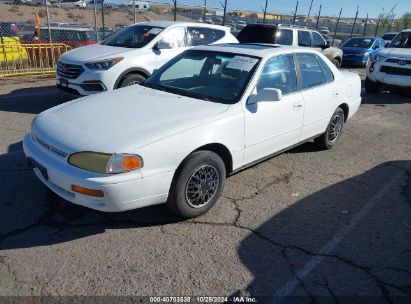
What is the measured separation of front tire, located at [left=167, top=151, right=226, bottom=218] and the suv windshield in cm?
851

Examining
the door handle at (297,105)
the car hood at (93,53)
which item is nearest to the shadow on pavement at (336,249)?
the door handle at (297,105)

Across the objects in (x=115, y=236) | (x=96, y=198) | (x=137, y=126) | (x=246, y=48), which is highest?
(x=246, y=48)

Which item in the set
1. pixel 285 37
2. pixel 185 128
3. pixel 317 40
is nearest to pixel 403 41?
pixel 317 40

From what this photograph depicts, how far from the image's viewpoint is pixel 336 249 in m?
3.42

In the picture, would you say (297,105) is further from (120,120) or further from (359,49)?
(359,49)

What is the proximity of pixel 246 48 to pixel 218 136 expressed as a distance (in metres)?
1.58

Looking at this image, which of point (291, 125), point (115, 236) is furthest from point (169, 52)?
point (115, 236)

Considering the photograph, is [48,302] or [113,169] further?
[113,169]

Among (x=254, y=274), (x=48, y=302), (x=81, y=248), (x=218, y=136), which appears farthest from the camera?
(x=218, y=136)

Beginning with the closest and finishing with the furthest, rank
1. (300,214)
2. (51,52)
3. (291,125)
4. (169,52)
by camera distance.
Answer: (300,214) → (291,125) → (169,52) → (51,52)

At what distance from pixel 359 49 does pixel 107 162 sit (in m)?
16.8

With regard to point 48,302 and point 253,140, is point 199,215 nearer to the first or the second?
point 253,140

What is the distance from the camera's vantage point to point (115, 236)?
3447 mm

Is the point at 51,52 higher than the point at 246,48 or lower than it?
lower
